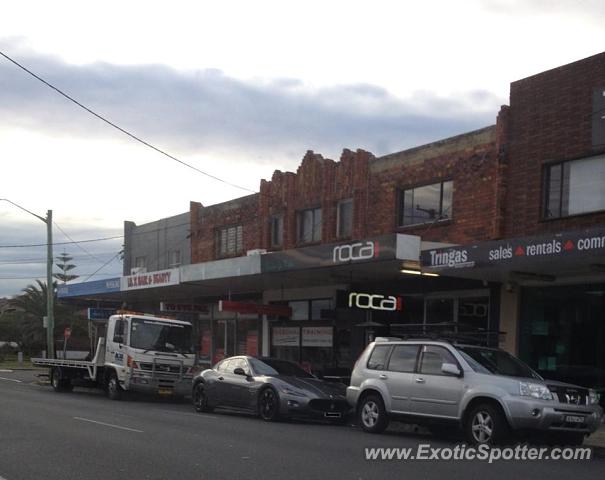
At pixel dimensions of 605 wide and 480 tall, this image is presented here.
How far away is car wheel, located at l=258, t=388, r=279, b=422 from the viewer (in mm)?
16023

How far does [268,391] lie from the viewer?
1638 centimetres

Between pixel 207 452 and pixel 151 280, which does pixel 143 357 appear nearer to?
pixel 151 280

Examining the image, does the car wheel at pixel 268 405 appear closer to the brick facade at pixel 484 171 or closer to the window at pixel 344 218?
the brick facade at pixel 484 171

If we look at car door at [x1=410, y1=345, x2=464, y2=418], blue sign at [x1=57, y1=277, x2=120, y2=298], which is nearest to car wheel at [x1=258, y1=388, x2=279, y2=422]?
car door at [x1=410, y1=345, x2=464, y2=418]

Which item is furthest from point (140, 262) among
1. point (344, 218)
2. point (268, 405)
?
point (268, 405)

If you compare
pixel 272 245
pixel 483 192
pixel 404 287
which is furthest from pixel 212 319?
pixel 483 192

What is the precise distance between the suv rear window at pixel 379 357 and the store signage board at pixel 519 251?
315 centimetres

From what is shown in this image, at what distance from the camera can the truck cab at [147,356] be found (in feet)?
70.0

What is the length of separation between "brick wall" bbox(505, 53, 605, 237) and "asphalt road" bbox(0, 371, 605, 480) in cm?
701

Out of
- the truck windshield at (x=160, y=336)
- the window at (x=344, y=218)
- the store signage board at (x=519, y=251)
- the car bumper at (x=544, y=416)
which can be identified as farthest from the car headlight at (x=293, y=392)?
the window at (x=344, y=218)

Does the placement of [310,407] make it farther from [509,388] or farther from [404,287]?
[404,287]

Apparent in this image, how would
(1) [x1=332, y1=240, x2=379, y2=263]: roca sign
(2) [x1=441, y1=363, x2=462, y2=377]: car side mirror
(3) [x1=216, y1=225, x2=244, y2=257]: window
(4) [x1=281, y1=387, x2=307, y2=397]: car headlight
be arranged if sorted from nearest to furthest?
(2) [x1=441, y1=363, x2=462, y2=377]: car side mirror, (4) [x1=281, y1=387, x2=307, y2=397]: car headlight, (1) [x1=332, y1=240, x2=379, y2=263]: roca sign, (3) [x1=216, y1=225, x2=244, y2=257]: window

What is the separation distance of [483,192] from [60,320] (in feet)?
122

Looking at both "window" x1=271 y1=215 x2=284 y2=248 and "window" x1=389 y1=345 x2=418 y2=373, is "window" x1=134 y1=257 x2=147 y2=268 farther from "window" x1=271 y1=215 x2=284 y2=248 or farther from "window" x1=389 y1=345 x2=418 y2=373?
"window" x1=389 y1=345 x2=418 y2=373
